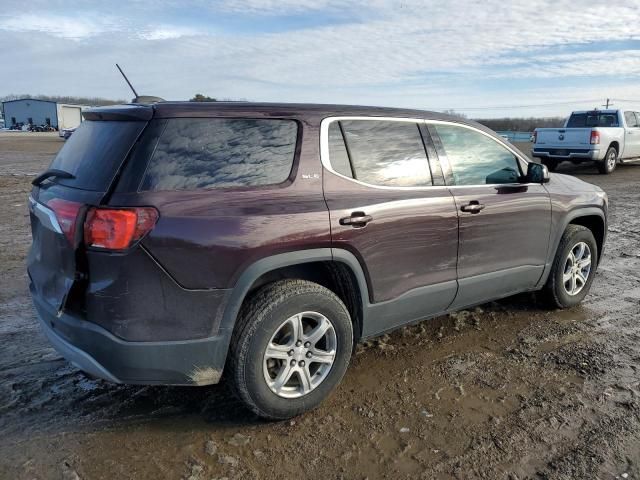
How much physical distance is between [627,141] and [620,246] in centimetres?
1096

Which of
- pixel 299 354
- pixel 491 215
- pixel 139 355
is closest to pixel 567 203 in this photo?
pixel 491 215

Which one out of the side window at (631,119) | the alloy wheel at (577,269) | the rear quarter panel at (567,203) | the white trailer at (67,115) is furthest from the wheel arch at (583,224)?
the white trailer at (67,115)

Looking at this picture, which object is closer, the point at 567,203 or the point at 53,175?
the point at 53,175

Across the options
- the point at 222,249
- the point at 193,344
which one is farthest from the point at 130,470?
the point at 222,249

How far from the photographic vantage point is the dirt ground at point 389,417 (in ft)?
8.86

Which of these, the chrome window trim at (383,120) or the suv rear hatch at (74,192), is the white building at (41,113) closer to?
the suv rear hatch at (74,192)

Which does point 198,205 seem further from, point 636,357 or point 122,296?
point 636,357

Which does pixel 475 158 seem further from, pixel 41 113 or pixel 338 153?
pixel 41 113

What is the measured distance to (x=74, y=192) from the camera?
2785 millimetres

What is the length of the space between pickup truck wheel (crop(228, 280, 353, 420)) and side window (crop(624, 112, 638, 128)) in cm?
1660

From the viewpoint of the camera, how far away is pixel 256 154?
2.99 meters

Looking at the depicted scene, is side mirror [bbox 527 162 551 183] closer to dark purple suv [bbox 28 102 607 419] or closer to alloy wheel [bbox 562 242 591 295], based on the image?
dark purple suv [bbox 28 102 607 419]

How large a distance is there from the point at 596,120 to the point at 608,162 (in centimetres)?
133

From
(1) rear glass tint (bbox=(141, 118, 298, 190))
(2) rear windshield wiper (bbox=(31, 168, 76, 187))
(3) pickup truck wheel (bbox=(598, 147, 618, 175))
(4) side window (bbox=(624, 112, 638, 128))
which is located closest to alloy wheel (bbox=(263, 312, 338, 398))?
(1) rear glass tint (bbox=(141, 118, 298, 190))
